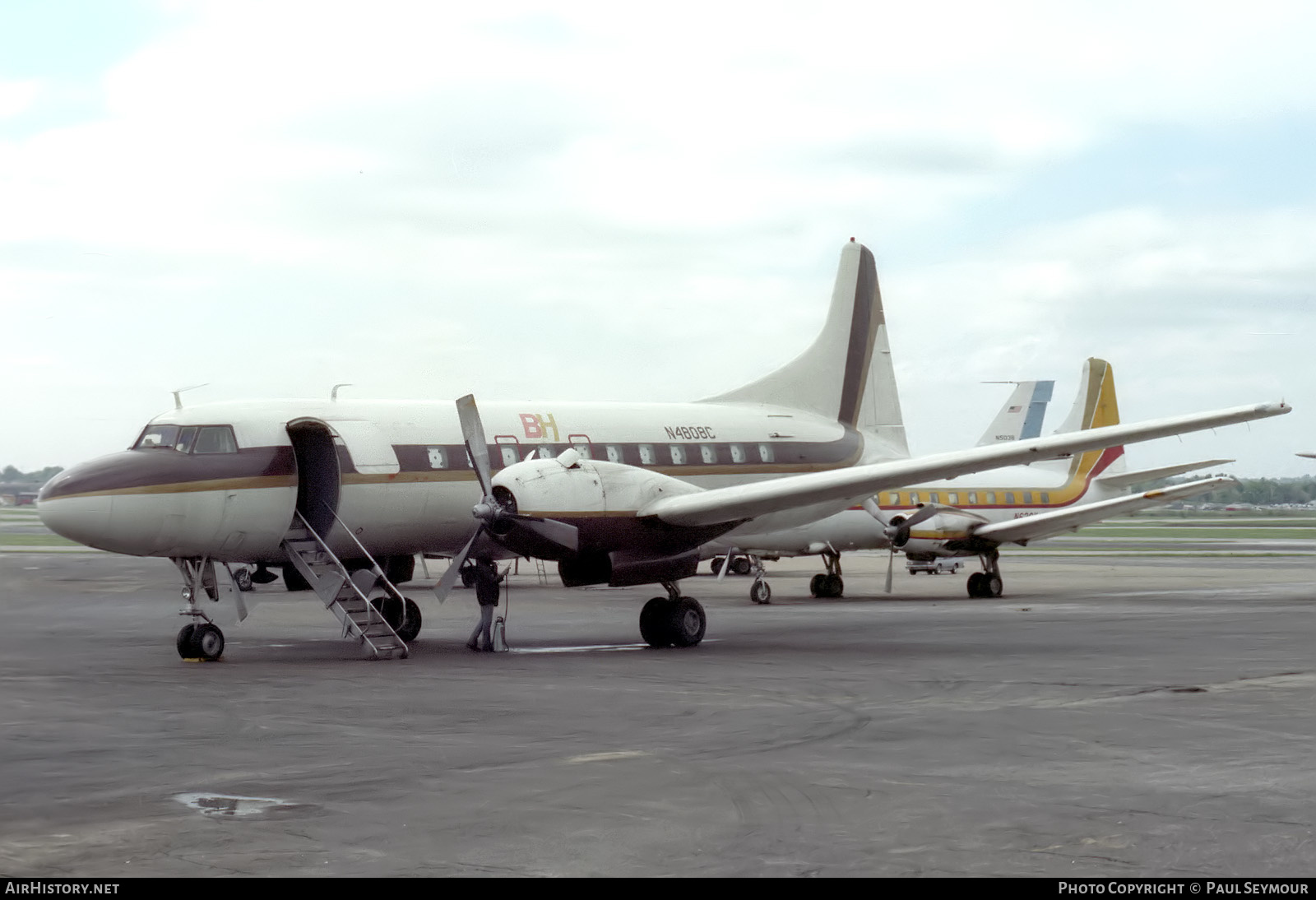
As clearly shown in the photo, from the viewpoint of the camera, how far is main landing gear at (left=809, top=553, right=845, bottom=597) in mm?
32281

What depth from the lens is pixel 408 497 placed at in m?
19.9

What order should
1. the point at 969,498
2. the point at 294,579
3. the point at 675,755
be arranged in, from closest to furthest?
1. the point at 675,755
2. the point at 294,579
3. the point at 969,498

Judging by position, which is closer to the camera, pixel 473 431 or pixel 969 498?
pixel 473 431

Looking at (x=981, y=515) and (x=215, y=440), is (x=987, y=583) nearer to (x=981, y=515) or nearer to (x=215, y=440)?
(x=981, y=515)

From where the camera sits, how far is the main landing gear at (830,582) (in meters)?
32.3

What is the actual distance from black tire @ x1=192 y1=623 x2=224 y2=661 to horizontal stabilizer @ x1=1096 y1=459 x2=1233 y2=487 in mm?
23571

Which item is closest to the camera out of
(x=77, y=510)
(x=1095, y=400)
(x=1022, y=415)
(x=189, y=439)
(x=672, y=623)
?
(x=77, y=510)

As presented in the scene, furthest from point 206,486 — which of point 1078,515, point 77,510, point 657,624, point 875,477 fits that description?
point 1078,515

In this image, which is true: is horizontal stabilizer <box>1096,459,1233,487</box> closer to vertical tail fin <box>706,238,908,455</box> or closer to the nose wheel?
vertical tail fin <box>706,238,908,455</box>

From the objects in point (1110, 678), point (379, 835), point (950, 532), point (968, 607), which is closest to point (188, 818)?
point (379, 835)

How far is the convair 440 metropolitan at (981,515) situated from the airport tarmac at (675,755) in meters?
8.72

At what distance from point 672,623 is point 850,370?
8.60 meters

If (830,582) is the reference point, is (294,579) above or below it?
above

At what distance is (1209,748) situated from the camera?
10.4 meters
